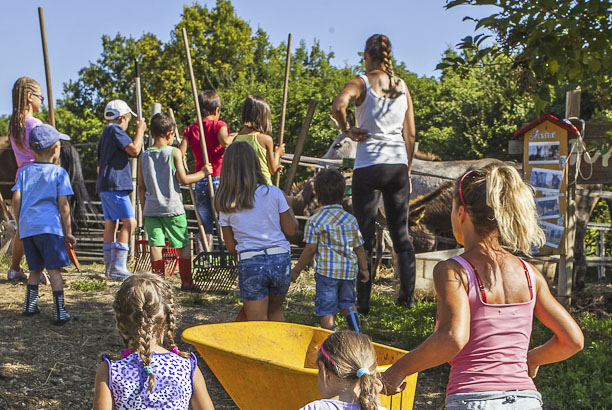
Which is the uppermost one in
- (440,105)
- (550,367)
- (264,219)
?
(440,105)

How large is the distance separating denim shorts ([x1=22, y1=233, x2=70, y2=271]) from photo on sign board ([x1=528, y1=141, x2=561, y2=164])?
4.40 meters

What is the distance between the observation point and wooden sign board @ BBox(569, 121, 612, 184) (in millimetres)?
6113

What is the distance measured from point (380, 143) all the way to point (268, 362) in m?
2.68

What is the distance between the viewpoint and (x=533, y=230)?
6.64 feet

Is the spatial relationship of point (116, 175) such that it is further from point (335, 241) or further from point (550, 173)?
point (550, 173)

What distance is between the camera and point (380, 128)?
191 inches

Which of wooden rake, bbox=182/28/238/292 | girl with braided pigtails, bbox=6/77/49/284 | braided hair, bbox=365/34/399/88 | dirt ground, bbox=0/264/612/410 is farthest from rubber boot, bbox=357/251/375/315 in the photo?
girl with braided pigtails, bbox=6/77/49/284

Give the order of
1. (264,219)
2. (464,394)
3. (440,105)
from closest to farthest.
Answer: (464,394) → (264,219) → (440,105)

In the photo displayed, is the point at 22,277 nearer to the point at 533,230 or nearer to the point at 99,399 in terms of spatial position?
the point at 99,399

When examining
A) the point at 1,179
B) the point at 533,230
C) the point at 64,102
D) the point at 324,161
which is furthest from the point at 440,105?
the point at 64,102

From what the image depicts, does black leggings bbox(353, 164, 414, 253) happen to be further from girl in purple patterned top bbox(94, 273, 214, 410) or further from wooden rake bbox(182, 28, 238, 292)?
girl in purple patterned top bbox(94, 273, 214, 410)

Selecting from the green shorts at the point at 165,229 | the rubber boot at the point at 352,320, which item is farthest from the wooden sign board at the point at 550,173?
the green shorts at the point at 165,229

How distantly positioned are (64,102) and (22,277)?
1150 inches

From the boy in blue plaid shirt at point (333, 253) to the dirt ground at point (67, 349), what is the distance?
2.36 feet
